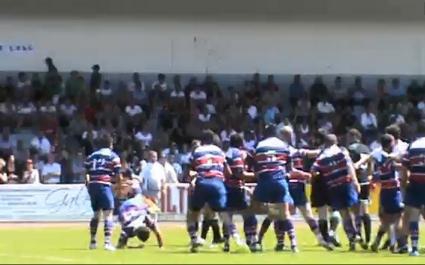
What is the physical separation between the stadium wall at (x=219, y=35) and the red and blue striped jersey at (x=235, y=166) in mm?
18515

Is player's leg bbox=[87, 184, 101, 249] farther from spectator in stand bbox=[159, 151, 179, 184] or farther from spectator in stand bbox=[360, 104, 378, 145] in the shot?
spectator in stand bbox=[360, 104, 378, 145]

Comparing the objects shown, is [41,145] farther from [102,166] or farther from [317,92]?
[102,166]

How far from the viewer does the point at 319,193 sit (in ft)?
72.8

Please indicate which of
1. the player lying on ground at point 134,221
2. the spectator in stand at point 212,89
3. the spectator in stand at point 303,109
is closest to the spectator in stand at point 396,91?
the spectator in stand at point 303,109

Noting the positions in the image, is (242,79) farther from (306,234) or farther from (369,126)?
(306,234)

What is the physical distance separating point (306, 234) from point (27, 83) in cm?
1456

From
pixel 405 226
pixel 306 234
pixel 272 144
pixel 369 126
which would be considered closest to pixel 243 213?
pixel 272 144

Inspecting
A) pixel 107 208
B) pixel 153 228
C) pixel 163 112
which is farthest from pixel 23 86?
pixel 107 208

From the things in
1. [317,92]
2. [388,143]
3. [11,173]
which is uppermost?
[317,92]

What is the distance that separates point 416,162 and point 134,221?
5.41 m

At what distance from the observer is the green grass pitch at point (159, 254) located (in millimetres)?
18531

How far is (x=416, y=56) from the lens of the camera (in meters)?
41.3

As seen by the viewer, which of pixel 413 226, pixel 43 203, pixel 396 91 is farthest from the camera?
pixel 396 91

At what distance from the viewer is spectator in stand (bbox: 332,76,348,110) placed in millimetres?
39812
